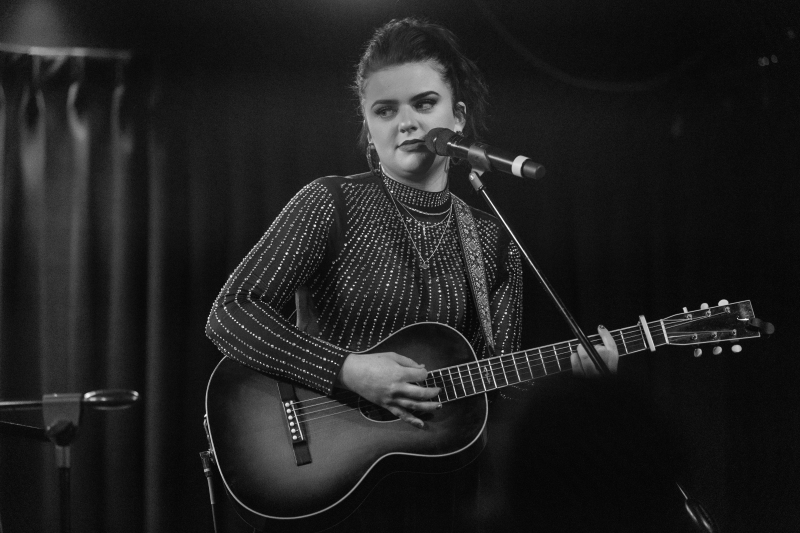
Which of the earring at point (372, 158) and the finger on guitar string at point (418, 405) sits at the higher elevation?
the earring at point (372, 158)

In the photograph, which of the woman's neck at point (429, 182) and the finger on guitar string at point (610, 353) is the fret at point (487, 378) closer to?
the finger on guitar string at point (610, 353)

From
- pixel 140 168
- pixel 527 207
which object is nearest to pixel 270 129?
pixel 140 168

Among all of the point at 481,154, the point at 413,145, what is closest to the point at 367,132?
the point at 413,145

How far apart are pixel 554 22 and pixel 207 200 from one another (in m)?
1.42

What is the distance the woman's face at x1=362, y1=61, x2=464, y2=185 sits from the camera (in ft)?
7.09

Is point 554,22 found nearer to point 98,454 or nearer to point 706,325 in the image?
point 706,325

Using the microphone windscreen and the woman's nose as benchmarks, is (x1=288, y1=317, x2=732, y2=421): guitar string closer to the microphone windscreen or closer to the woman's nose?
the microphone windscreen

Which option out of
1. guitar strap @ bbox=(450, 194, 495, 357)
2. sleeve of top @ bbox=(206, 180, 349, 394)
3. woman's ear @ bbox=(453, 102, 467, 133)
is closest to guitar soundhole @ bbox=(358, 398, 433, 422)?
sleeve of top @ bbox=(206, 180, 349, 394)

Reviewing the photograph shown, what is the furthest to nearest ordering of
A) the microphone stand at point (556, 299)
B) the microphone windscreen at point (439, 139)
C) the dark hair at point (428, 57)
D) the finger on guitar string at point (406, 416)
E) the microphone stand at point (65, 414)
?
the dark hair at point (428, 57) < the microphone windscreen at point (439, 139) < the finger on guitar string at point (406, 416) < the microphone stand at point (556, 299) < the microphone stand at point (65, 414)

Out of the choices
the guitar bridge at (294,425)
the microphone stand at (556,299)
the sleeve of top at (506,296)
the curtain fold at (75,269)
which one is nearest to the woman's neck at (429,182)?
the sleeve of top at (506,296)

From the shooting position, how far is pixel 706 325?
198 centimetres

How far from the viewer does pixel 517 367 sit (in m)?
1.94

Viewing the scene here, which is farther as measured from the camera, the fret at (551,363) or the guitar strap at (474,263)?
the guitar strap at (474,263)

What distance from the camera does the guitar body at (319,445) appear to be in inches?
67.7
